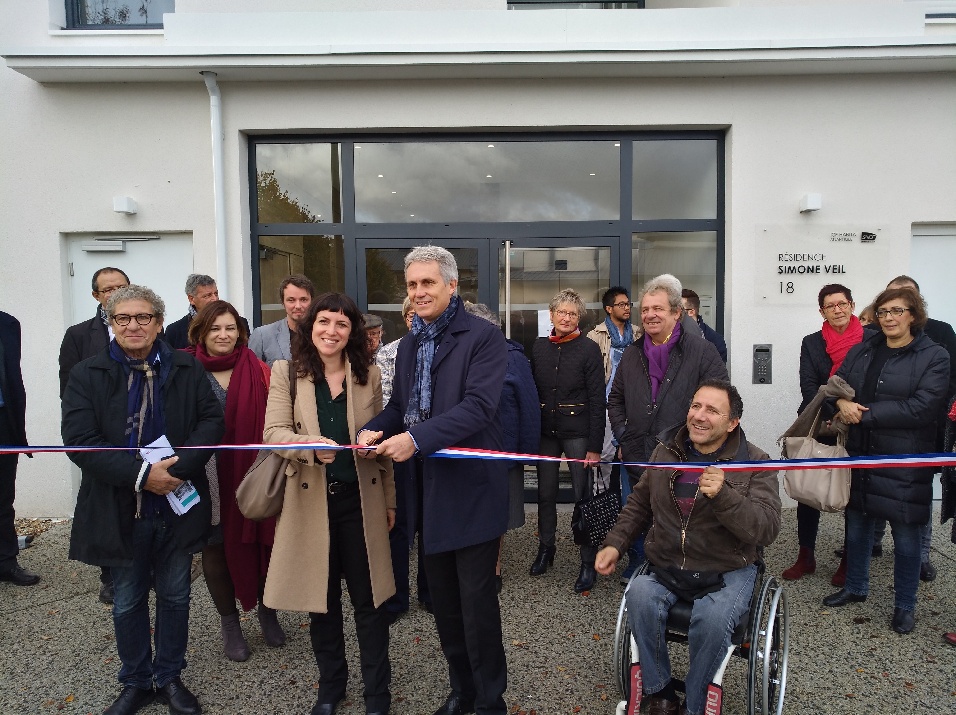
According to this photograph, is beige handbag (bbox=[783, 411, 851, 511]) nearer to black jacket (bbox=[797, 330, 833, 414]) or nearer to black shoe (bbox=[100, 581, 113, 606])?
black jacket (bbox=[797, 330, 833, 414])

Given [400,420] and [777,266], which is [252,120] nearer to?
[400,420]

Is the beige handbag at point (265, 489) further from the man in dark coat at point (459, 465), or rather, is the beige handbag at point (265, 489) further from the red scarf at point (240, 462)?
the red scarf at point (240, 462)

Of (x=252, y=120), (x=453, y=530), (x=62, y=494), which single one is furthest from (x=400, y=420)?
(x=62, y=494)

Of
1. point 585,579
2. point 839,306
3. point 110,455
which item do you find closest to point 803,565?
point 585,579

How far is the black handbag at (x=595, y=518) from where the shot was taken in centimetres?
404

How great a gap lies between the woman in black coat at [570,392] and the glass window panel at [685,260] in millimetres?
2054

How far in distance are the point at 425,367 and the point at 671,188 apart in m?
4.56

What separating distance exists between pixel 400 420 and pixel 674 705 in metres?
1.77

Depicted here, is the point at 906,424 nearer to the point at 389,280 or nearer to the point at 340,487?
the point at 340,487

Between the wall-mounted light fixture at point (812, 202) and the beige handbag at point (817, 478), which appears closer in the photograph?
the beige handbag at point (817, 478)

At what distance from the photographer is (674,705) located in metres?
2.69

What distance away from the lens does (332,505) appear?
110 inches

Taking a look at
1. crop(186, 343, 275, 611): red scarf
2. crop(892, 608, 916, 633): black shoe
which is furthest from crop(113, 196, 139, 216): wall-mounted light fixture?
crop(892, 608, 916, 633): black shoe

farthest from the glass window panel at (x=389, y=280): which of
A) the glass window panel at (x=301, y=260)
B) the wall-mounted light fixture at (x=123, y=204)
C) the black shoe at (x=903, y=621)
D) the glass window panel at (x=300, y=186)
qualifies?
the black shoe at (x=903, y=621)
